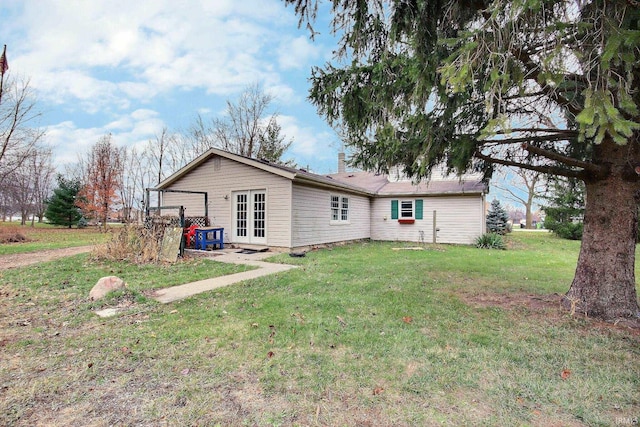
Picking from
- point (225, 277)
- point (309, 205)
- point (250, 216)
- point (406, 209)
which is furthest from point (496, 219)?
point (225, 277)

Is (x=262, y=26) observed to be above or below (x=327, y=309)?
above

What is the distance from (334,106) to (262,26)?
4922mm

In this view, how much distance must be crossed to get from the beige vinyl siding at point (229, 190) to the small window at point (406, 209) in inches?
285

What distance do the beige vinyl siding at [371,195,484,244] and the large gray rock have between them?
12409mm

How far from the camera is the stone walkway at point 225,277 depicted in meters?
4.95

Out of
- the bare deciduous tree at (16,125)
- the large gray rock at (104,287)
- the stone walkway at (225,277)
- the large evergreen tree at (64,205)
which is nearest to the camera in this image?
the large gray rock at (104,287)

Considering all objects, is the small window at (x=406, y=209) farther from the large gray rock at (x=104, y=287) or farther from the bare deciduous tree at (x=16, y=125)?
the bare deciduous tree at (x=16, y=125)

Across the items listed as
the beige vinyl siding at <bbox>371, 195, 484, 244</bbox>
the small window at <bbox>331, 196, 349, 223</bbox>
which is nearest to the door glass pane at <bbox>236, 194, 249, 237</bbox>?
the small window at <bbox>331, 196, 349, 223</bbox>

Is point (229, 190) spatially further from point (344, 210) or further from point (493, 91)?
point (493, 91)

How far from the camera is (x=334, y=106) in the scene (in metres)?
4.70

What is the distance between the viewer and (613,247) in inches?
157

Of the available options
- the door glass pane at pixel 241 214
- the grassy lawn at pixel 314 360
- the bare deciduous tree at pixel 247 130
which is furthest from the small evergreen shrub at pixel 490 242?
the bare deciduous tree at pixel 247 130

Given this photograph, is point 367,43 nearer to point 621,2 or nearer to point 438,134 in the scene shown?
point 438,134

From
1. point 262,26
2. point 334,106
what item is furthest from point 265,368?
point 262,26
